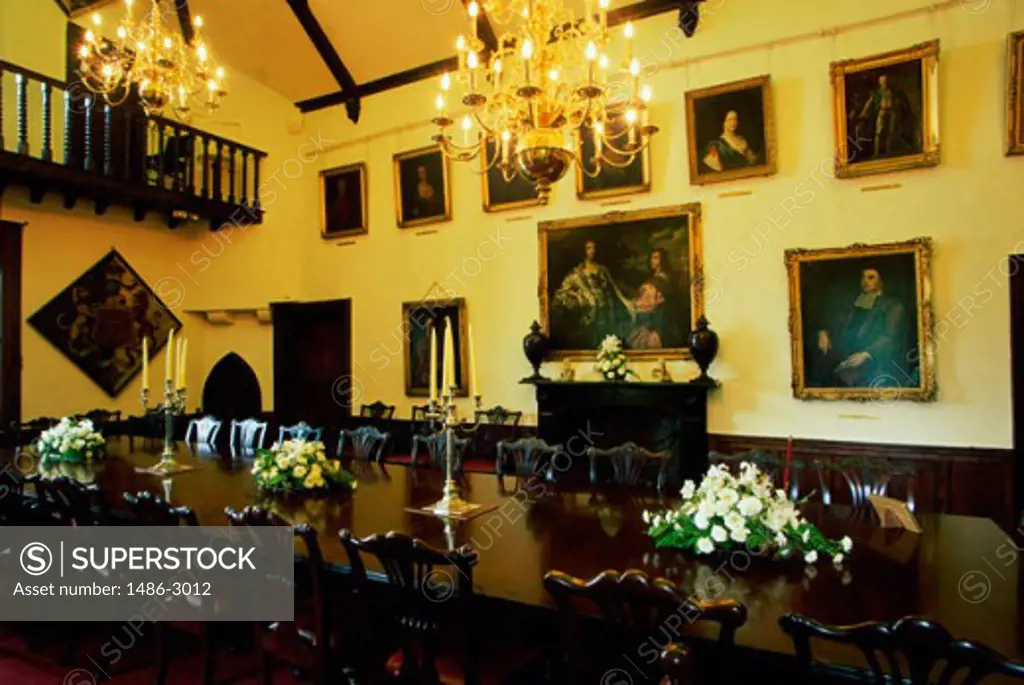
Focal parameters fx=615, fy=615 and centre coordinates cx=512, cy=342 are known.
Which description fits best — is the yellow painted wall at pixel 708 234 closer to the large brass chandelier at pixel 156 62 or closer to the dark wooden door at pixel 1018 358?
the dark wooden door at pixel 1018 358

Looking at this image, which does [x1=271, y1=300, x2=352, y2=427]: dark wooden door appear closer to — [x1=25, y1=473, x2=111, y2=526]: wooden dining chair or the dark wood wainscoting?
[x1=25, y1=473, x2=111, y2=526]: wooden dining chair

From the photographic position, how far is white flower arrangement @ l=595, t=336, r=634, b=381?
5559mm

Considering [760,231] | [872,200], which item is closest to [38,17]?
[760,231]

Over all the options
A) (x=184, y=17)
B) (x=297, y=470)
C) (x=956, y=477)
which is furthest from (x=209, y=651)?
(x=184, y=17)

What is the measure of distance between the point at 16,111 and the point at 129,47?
1.17 m

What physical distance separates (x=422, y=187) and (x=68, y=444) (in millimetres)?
4268

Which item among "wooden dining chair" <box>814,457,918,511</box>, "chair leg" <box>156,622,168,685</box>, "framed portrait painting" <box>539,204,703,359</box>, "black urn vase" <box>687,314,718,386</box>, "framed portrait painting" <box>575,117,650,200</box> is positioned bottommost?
"chair leg" <box>156,622,168,685</box>

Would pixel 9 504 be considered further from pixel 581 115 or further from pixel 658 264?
pixel 658 264

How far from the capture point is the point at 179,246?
746 cm

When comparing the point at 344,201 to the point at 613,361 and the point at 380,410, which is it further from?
the point at 613,361

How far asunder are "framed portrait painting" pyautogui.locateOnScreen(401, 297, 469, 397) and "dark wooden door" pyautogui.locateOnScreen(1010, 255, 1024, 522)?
182 inches

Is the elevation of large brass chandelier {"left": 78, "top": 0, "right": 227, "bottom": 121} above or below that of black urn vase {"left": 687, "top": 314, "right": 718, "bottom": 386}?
above

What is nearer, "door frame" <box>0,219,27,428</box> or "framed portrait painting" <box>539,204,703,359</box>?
"framed portrait painting" <box>539,204,703,359</box>

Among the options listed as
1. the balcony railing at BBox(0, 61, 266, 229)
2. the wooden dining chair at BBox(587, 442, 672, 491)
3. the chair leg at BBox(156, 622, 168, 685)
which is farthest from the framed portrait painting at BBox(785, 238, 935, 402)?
the balcony railing at BBox(0, 61, 266, 229)
